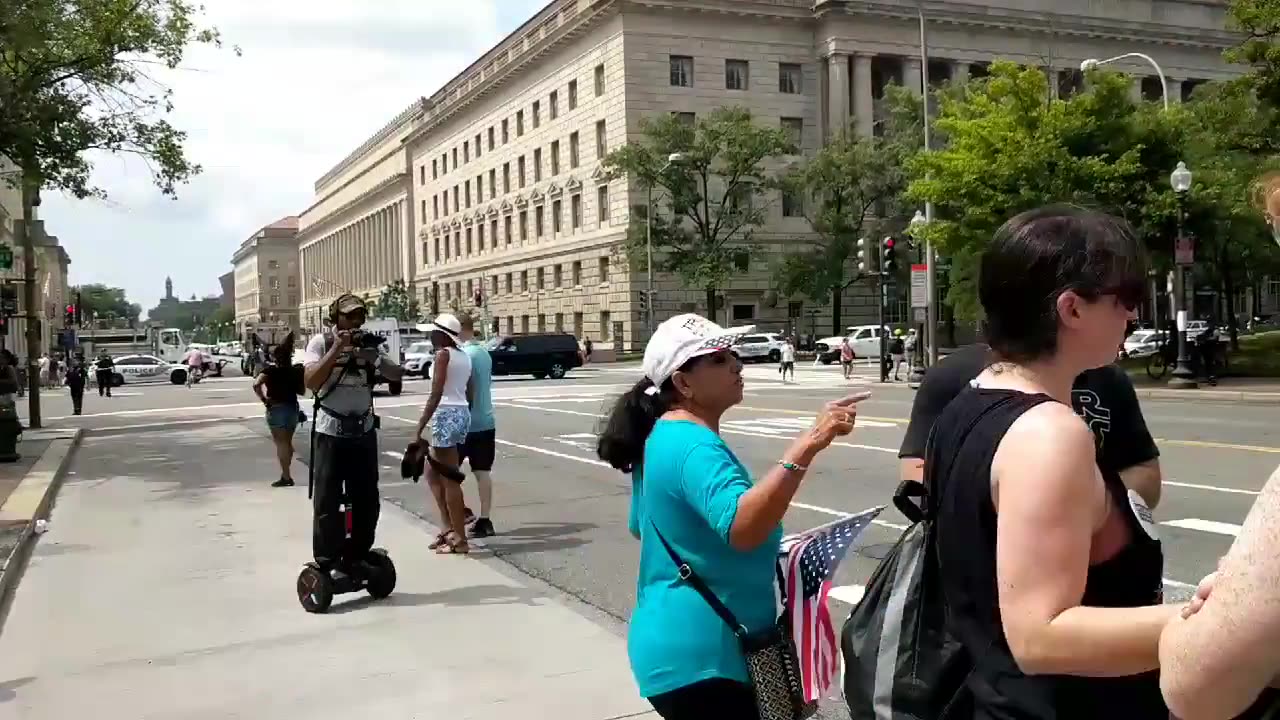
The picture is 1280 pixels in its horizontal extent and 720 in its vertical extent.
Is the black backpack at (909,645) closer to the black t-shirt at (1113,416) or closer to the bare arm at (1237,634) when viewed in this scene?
the bare arm at (1237,634)

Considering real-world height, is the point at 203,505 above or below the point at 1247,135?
below

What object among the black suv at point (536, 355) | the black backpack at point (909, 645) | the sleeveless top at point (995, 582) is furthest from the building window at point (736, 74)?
the sleeveless top at point (995, 582)

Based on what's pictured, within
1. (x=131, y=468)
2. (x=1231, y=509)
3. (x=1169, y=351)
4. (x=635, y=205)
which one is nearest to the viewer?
(x=1231, y=509)

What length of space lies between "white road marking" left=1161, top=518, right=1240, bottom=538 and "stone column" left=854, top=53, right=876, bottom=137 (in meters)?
60.1

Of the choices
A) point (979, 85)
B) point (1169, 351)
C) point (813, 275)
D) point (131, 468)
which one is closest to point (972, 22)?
point (813, 275)

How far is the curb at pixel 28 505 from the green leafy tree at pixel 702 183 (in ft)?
133

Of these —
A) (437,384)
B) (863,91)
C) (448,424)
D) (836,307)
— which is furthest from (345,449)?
(863,91)

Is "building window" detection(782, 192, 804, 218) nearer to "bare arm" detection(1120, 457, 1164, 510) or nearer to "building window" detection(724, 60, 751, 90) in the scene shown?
"building window" detection(724, 60, 751, 90)

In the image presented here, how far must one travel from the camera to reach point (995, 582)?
2.00m

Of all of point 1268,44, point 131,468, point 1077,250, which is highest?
point 1268,44

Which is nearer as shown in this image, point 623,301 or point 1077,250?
point 1077,250

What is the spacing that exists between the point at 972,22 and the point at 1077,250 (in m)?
73.3

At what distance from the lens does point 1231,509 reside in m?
10.6

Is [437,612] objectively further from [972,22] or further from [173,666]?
[972,22]
